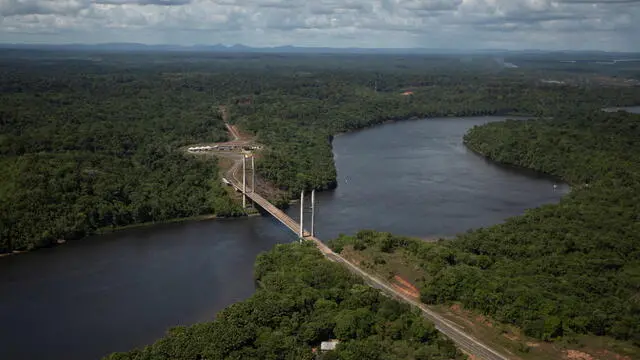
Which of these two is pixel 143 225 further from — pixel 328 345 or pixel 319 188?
pixel 328 345

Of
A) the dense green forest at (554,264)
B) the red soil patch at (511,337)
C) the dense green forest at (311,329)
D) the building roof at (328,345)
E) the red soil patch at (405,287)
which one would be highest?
the dense green forest at (554,264)

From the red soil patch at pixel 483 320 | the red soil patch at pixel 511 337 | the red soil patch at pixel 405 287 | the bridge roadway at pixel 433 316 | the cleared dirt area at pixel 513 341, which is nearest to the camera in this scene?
the cleared dirt area at pixel 513 341

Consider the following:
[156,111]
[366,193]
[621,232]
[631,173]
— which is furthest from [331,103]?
[621,232]

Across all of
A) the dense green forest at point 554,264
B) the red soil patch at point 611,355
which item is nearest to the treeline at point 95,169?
the dense green forest at point 554,264

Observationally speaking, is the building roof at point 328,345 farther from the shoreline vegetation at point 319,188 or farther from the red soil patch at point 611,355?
the red soil patch at point 611,355

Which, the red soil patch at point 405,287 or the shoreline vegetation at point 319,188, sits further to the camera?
the red soil patch at point 405,287

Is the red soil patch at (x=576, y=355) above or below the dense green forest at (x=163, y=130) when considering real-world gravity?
below

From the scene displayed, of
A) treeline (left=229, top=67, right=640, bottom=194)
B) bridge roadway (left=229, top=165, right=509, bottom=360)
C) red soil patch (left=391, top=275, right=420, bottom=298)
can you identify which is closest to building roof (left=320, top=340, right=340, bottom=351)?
bridge roadway (left=229, top=165, right=509, bottom=360)
